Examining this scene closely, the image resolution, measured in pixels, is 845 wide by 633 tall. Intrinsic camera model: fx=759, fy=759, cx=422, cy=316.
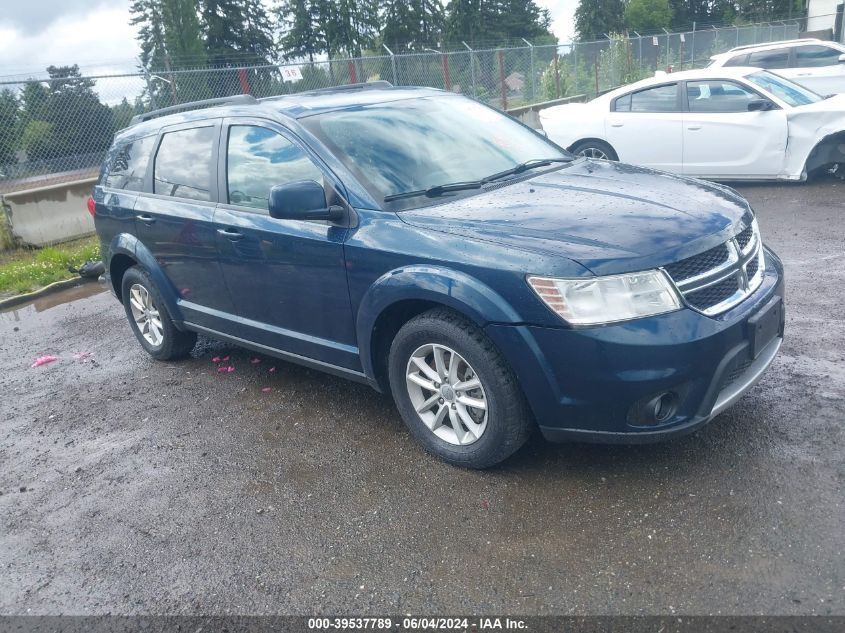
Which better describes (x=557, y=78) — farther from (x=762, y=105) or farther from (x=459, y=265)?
(x=459, y=265)

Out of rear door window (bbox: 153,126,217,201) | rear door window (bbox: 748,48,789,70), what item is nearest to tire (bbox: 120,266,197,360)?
rear door window (bbox: 153,126,217,201)

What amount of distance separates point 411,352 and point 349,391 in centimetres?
132

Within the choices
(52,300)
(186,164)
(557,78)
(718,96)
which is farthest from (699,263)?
(557,78)

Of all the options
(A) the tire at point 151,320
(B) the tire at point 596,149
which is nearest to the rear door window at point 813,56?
(B) the tire at point 596,149

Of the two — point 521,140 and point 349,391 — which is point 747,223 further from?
point 349,391

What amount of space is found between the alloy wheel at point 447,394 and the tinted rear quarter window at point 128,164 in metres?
2.90

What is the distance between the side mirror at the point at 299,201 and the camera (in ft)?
12.4

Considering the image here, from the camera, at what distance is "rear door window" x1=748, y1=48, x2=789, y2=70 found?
1530cm

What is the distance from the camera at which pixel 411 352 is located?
148 inches

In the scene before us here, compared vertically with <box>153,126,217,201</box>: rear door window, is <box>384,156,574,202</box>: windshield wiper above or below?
below

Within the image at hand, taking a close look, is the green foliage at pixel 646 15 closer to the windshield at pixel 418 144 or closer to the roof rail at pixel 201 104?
the roof rail at pixel 201 104

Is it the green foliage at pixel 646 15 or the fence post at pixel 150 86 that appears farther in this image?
the green foliage at pixel 646 15

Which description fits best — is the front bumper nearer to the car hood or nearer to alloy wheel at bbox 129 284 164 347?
the car hood

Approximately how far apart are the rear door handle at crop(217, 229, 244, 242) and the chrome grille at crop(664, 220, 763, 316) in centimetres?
250
